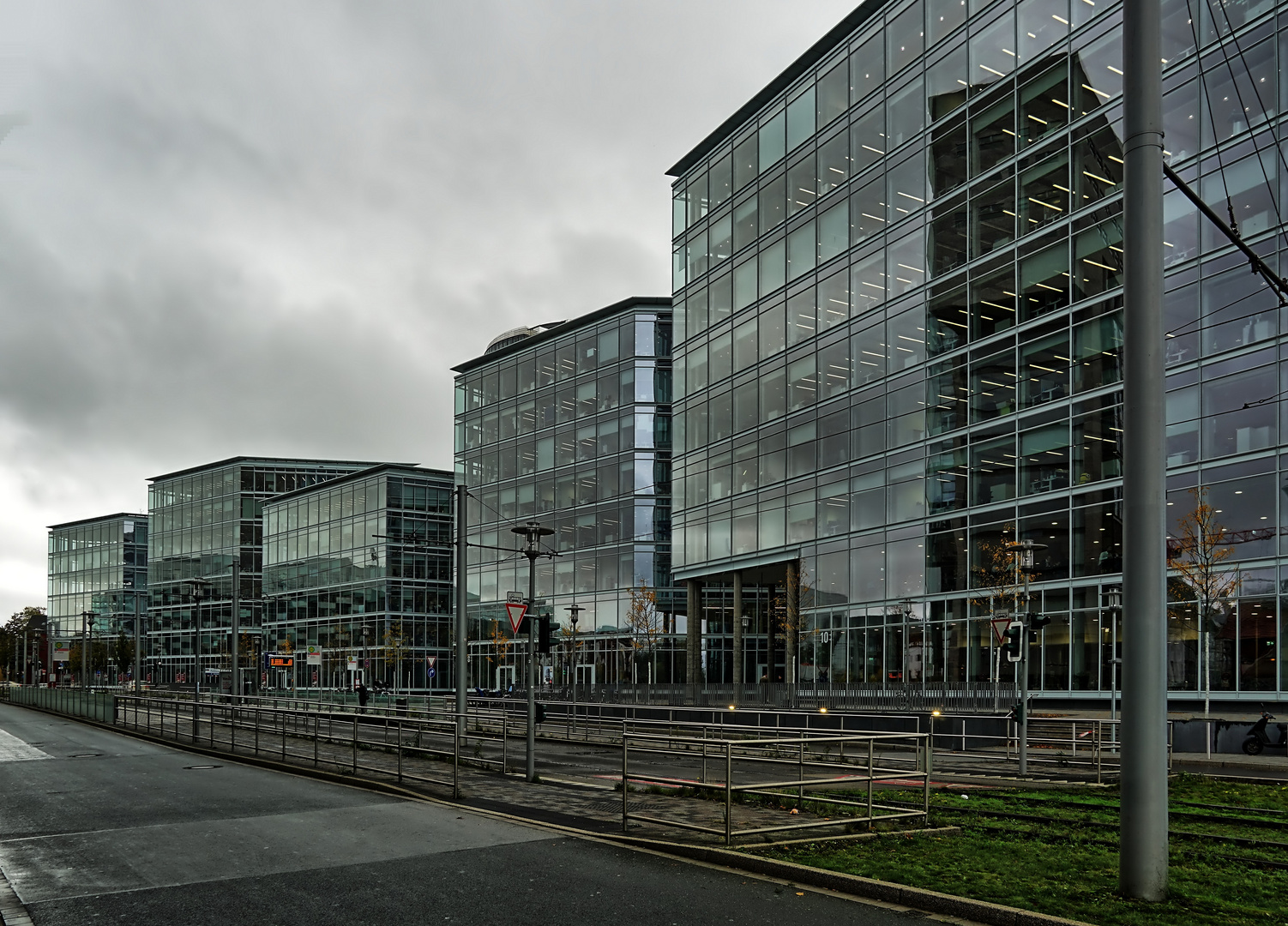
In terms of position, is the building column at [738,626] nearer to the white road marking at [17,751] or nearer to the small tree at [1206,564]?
the small tree at [1206,564]

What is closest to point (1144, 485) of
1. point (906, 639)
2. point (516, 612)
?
point (516, 612)

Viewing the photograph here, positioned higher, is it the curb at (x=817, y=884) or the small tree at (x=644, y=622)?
the curb at (x=817, y=884)

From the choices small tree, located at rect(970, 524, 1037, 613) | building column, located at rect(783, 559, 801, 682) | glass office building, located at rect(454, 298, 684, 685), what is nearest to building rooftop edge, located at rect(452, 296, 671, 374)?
glass office building, located at rect(454, 298, 684, 685)

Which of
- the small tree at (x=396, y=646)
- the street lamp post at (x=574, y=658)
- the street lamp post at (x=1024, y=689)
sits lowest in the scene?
the small tree at (x=396, y=646)

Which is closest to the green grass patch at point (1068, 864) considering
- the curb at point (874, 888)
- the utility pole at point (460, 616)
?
the curb at point (874, 888)

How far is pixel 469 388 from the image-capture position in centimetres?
8731

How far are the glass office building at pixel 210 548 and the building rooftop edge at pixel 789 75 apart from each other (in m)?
66.2

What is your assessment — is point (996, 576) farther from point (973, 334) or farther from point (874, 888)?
point (874, 888)

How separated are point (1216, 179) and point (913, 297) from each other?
12.8m

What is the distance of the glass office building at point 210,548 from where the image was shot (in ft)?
384

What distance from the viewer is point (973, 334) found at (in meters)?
43.7

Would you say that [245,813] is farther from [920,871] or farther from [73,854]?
[920,871]

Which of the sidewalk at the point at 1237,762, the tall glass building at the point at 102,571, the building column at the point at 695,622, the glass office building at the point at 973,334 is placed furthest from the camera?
the tall glass building at the point at 102,571

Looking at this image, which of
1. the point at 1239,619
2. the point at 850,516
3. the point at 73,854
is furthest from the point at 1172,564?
the point at 73,854
